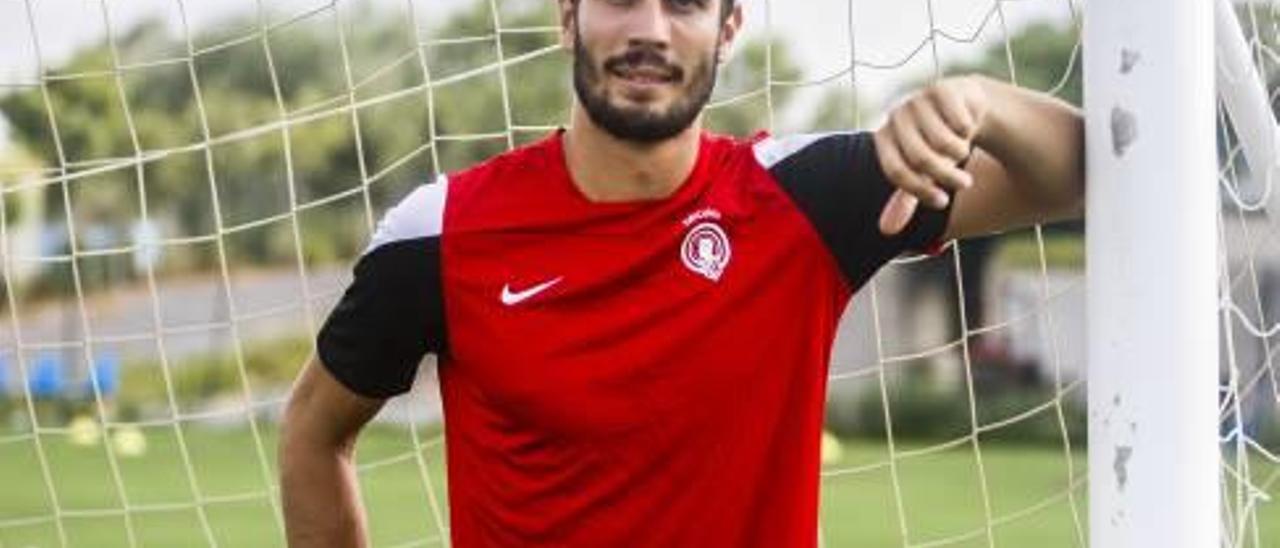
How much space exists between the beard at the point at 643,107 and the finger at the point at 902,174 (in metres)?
0.22

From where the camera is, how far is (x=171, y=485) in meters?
19.3

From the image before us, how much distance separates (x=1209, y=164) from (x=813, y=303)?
37cm

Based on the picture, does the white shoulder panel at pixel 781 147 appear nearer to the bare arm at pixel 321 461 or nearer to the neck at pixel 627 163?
the neck at pixel 627 163

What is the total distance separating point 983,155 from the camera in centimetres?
207

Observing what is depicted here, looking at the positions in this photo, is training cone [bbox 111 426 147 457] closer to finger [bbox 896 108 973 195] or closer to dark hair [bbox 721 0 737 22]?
dark hair [bbox 721 0 737 22]

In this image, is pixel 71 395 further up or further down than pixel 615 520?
further down

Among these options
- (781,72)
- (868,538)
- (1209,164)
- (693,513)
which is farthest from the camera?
(868,538)

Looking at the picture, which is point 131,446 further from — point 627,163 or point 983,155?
point 983,155

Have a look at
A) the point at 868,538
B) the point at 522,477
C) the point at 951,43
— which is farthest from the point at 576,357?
the point at 868,538

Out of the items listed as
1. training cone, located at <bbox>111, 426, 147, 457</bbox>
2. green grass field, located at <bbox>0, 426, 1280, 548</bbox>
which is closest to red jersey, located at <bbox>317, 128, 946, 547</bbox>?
green grass field, located at <bbox>0, 426, 1280, 548</bbox>

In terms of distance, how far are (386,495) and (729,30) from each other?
15554mm

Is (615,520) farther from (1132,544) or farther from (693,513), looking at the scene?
(1132,544)

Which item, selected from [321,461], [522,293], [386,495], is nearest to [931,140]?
[522,293]

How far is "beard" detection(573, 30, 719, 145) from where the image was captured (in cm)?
208
